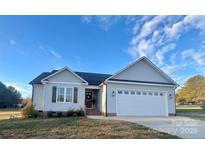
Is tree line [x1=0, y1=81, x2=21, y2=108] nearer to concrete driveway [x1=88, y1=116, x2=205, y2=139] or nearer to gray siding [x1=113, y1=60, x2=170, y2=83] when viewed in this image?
gray siding [x1=113, y1=60, x2=170, y2=83]

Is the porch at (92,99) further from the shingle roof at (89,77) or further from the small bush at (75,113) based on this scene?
the small bush at (75,113)

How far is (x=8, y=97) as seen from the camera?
26438 millimetres

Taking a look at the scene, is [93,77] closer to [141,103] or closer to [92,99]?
[92,99]

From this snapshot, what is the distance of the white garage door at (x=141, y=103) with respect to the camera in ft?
48.3

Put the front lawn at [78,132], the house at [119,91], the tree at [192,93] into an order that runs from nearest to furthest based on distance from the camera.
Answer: the front lawn at [78,132]
the house at [119,91]
the tree at [192,93]

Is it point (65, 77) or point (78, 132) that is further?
point (65, 77)

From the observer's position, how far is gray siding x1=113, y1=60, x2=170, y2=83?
15.3m

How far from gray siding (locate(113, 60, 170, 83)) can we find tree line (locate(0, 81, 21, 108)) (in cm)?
1668

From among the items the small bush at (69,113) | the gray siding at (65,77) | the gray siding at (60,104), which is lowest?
the small bush at (69,113)

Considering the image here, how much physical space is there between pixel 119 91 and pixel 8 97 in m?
18.1

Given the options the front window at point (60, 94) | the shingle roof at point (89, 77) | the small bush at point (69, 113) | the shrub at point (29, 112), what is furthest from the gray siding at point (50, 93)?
the shingle roof at point (89, 77)

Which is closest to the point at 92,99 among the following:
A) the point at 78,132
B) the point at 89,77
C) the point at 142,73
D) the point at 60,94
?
the point at 89,77
